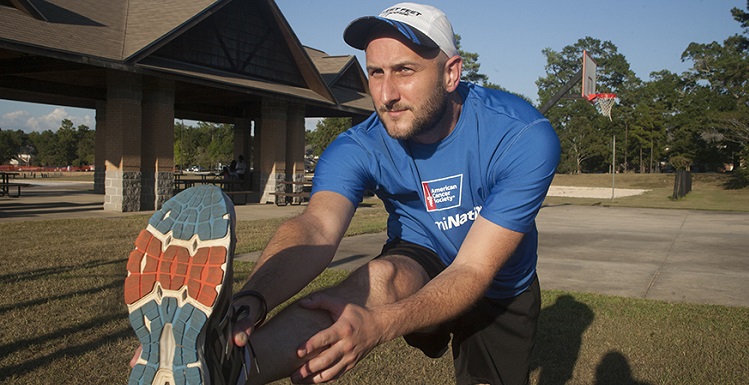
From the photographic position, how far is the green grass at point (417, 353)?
4543 millimetres

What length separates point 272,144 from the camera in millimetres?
23938

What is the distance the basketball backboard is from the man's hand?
2224 centimetres

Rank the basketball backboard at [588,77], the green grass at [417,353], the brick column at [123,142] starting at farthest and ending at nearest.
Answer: the basketball backboard at [588,77] < the brick column at [123,142] < the green grass at [417,353]

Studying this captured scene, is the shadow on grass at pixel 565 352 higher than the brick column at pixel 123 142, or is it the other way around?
the brick column at pixel 123 142

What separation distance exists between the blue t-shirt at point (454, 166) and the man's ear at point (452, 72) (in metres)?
0.21

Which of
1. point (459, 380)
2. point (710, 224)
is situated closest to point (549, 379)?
point (459, 380)

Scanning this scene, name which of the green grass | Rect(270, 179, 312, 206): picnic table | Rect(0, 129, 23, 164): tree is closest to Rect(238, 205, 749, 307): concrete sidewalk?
the green grass

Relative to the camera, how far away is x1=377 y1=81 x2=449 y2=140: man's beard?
2.72m

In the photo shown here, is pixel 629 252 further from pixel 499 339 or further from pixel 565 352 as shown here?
pixel 499 339

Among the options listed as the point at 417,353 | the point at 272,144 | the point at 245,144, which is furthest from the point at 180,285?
the point at 245,144

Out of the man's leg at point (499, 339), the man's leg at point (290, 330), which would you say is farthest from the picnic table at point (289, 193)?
the man's leg at point (290, 330)

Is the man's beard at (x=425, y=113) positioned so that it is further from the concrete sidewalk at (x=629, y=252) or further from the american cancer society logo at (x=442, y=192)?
the concrete sidewalk at (x=629, y=252)

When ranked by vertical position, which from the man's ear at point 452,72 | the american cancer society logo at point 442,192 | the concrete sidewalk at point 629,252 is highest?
the man's ear at point 452,72

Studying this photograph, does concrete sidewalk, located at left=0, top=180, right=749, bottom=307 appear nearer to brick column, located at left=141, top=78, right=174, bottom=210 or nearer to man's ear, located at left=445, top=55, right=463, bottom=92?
brick column, located at left=141, top=78, right=174, bottom=210
